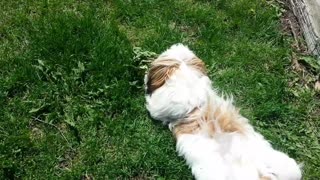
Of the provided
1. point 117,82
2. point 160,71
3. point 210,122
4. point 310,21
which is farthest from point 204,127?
point 310,21

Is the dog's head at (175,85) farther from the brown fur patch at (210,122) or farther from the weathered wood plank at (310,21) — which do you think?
the weathered wood plank at (310,21)

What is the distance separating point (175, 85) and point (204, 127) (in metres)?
0.42

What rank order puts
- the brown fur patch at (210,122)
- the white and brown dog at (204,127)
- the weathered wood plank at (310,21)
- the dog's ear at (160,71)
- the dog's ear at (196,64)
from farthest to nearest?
the weathered wood plank at (310,21)
the dog's ear at (196,64)
the dog's ear at (160,71)
the brown fur patch at (210,122)
the white and brown dog at (204,127)

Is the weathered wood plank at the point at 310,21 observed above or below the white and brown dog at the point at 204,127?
above

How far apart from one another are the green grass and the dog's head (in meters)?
0.29

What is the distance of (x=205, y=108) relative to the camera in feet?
13.3

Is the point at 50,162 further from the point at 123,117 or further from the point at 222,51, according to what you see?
the point at 222,51

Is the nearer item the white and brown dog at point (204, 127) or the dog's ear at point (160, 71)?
the white and brown dog at point (204, 127)

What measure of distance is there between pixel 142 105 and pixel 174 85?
579 millimetres

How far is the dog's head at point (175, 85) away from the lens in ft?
13.5

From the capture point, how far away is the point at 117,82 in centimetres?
476

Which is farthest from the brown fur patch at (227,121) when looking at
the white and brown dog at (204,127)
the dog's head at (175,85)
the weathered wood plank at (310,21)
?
the weathered wood plank at (310,21)

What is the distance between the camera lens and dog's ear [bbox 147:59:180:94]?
13.9ft

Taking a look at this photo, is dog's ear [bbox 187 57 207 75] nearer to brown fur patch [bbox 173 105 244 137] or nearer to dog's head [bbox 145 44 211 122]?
dog's head [bbox 145 44 211 122]
